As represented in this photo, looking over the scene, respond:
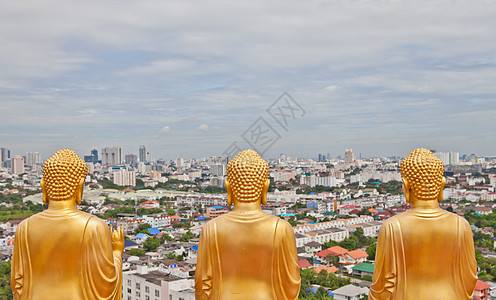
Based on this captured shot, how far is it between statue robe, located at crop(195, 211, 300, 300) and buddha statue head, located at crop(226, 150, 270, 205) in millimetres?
97

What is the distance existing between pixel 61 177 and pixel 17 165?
69.8 metres

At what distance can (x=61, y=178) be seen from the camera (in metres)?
2.84

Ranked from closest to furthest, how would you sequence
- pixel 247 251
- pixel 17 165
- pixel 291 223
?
pixel 247 251 → pixel 291 223 → pixel 17 165

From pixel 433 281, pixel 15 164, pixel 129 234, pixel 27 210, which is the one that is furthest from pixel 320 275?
pixel 15 164

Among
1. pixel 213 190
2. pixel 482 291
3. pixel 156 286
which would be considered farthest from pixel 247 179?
pixel 213 190

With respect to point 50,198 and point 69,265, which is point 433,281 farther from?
point 50,198

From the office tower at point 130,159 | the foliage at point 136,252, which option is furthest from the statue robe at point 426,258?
the office tower at point 130,159

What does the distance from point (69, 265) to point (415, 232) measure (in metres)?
1.85

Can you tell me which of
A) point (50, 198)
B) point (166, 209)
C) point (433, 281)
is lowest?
point (166, 209)

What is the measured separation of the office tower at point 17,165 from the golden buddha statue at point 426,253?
227ft

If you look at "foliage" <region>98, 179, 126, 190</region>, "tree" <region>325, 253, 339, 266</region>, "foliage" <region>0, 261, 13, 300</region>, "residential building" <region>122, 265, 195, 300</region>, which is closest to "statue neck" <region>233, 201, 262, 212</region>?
"residential building" <region>122, 265, 195, 300</region>

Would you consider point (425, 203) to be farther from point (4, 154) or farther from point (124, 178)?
point (4, 154)

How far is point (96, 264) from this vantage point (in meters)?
2.79

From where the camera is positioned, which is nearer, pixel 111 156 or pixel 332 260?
pixel 332 260
